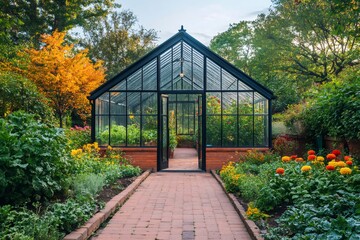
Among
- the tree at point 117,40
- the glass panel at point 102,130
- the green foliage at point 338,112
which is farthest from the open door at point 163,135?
the tree at point 117,40

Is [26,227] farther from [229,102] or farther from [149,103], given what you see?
[229,102]

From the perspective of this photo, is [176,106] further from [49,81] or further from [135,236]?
[135,236]

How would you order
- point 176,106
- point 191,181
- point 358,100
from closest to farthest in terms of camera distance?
point 358,100 < point 191,181 < point 176,106

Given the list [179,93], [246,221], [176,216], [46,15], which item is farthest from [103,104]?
[46,15]

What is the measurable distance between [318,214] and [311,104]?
29.8 ft

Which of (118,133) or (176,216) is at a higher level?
(118,133)

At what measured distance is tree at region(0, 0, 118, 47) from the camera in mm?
22719

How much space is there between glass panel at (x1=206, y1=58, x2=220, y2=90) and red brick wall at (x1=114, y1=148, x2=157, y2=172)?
281 cm

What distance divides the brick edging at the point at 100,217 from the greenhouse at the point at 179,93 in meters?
3.94

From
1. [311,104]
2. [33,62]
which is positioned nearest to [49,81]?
[33,62]

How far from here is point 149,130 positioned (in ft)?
41.8

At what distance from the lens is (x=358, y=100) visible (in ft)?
28.1

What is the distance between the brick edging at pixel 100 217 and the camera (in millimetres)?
4590

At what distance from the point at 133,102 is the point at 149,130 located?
1070 millimetres
